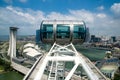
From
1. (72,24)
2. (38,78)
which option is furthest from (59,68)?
(38,78)

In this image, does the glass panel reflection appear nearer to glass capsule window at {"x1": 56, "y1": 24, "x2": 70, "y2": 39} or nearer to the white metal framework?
glass capsule window at {"x1": 56, "y1": 24, "x2": 70, "y2": 39}

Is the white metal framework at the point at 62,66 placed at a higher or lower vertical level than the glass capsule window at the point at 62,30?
lower

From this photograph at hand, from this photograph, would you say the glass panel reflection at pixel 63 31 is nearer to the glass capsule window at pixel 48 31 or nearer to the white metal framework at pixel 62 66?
the glass capsule window at pixel 48 31

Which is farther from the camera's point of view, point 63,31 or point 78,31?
point 78,31

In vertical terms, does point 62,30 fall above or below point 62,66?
above

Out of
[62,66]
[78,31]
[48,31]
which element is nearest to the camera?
[62,66]

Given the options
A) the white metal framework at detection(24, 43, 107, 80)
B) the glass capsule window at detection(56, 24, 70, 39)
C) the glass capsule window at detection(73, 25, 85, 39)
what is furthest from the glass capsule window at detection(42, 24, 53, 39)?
the glass capsule window at detection(73, 25, 85, 39)

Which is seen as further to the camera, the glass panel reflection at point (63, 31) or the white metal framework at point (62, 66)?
the glass panel reflection at point (63, 31)

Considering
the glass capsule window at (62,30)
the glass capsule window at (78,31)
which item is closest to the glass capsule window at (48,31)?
the glass capsule window at (62,30)

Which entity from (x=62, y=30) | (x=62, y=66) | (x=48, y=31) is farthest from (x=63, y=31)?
(x=62, y=66)

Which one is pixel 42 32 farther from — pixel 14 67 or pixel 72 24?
pixel 14 67

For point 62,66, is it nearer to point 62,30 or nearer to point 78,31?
point 62,30
